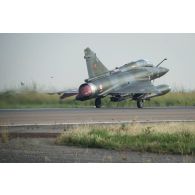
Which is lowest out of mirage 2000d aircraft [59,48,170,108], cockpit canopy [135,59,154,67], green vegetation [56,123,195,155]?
green vegetation [56,123,195,155]

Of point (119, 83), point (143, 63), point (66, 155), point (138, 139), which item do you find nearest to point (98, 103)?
point (119, 83)

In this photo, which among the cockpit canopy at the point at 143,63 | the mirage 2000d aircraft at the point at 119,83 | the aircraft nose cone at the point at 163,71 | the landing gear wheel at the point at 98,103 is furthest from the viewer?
the aircraft nose cone at the point at 163,71

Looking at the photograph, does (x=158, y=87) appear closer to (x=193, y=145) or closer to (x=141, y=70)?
(x=141, y=70)

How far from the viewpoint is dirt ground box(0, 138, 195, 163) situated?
15.4 m

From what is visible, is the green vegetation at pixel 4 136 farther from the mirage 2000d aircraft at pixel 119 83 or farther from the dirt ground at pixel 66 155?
the mirage 2000d aircraft at pixel 119 83

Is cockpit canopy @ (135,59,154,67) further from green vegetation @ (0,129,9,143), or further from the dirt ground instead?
the dirt ground

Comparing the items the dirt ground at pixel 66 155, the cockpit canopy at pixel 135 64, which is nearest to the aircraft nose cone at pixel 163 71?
the cockpit canopy at pixel 135 64

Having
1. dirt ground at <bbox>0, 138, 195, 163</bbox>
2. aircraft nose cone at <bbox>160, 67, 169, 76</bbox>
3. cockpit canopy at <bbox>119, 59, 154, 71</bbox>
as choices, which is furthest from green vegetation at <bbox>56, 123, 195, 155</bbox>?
aircraft nose cone at <bbox>160, 67, 169, 76</bbox>

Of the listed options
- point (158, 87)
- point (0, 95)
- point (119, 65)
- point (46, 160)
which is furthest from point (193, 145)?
point (158, 87)

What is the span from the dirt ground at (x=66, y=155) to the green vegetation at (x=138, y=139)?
1.87 feet

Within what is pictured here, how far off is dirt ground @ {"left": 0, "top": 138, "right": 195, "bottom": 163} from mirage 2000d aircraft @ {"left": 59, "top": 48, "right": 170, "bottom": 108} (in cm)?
1920

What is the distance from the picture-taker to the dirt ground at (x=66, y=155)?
15.4 meters

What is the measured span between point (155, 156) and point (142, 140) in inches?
92.2

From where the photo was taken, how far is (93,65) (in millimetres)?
39219
